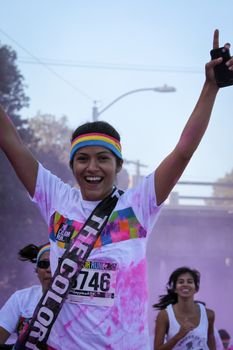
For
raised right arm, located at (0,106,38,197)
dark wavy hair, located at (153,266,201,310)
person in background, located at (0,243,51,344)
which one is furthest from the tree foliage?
raised right arm, located at (0,106,38,197)

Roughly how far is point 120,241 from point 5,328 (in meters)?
2.58

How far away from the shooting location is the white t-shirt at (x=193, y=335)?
6184 mm

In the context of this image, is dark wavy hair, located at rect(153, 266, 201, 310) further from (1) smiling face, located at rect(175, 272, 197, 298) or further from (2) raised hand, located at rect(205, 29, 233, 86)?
(2) raised hand, located at rect(205, 29, 233, 86)

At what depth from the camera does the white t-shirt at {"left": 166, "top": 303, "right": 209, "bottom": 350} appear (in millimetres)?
6184

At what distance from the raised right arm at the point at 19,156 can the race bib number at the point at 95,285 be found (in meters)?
0.53

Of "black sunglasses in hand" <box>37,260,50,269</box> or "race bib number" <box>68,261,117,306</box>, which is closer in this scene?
"race bib number" <box>68,261,117,306</box>

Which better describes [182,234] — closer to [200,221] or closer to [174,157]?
[200,221]

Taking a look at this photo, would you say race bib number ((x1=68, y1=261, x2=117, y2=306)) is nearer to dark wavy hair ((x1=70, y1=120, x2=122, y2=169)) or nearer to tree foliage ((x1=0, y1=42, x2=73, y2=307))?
dark wavy hair ((x1=70, y1=120, x2=122, y2=169))

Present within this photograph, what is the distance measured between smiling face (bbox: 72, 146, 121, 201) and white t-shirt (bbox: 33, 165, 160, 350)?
10 centimetres

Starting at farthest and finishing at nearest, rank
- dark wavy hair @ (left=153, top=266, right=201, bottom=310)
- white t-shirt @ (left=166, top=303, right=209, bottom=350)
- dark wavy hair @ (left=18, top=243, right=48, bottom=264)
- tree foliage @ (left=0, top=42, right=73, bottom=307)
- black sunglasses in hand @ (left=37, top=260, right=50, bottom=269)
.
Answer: tree foliage @ (left=0, top=42, right=73, bottom=307), dark wavy hair @ (left=153, top=266, right=201, bottom=310), white t-shirt @ (left=166, top=303, right=209, bottom=350), dark wavy hair @ (left=18, top=243, right=48, bottom=264), black sunglasses in hand @ (left=37, top=260, right=50, bottom=269)

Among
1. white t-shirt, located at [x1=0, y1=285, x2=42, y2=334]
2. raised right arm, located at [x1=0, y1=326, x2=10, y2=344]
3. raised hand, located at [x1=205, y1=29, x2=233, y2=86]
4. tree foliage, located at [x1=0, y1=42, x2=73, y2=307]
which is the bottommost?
raised right arm, located at [x1=0, y1=326, x2=10, y2=344]

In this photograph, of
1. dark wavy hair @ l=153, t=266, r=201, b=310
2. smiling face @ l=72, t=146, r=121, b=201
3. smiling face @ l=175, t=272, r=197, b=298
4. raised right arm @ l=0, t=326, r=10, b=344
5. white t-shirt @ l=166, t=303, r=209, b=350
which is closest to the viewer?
smiling face @ l=72, t=146, r=121, b=201

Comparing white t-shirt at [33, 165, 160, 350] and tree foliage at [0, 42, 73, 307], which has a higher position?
tree foliage at [0, 42, 73, 307]

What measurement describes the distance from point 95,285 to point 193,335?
3738 mm
